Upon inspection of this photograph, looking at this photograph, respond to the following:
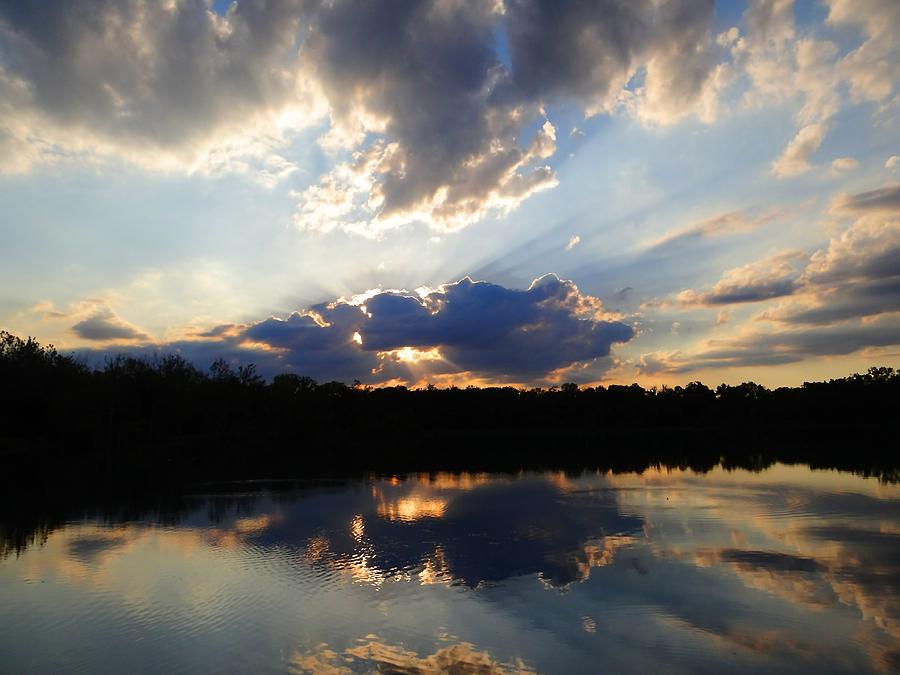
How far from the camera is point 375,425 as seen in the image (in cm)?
9950

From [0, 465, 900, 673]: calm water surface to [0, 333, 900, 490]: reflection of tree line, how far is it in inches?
707

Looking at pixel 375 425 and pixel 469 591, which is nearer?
pixel 469 591

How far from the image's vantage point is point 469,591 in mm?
12164

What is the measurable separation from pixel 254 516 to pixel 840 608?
57.7ft

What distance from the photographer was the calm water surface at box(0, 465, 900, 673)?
9125mm

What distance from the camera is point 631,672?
8.39 meters

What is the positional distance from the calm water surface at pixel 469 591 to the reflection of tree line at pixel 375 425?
17968 millimetres

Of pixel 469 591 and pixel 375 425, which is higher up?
pixel 375 425

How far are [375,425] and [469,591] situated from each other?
88.6 meters

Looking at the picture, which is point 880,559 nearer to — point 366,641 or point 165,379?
point 366,641

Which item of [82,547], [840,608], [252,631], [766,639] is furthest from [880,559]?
[82,547]

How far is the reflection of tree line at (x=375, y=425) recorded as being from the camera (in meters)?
45.5

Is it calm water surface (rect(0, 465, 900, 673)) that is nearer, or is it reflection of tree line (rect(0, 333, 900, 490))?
calm water surface (rect(0, 465, 900, 673))

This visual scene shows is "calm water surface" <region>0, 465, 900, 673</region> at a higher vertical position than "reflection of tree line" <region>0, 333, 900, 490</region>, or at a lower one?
lower
